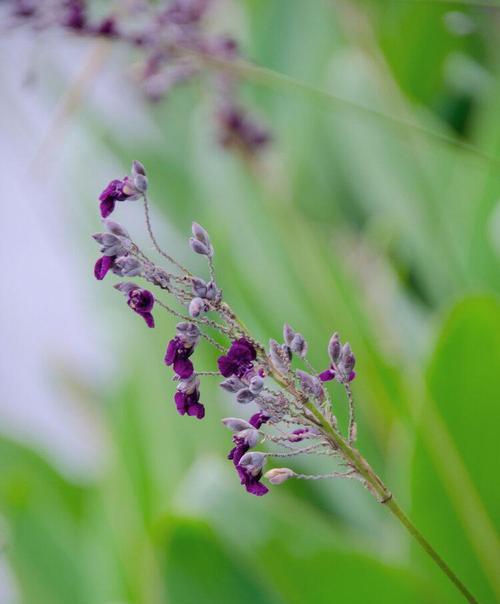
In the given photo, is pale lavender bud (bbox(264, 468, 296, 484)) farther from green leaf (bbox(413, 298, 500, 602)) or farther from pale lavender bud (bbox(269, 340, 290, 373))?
green leaf (bbox(413, 298, 500, 602))

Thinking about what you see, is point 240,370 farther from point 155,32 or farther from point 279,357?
point 155,32

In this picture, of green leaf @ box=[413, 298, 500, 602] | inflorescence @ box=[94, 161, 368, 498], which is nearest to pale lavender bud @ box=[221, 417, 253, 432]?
inflorescence @ box=[94, 161, 368, 498]

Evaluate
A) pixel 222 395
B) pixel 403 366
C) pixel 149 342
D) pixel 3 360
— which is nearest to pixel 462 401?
pixel 403 366

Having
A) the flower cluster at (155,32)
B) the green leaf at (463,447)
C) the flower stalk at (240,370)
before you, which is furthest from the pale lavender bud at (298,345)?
the green leaf at (463,447)

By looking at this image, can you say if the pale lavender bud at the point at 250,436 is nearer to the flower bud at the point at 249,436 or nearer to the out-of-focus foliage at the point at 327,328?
the flower bud at the point at 249,436

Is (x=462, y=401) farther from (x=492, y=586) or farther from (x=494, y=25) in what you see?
(x=494, y=25)

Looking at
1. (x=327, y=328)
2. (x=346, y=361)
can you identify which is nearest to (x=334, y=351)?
(x=346, y=361)
